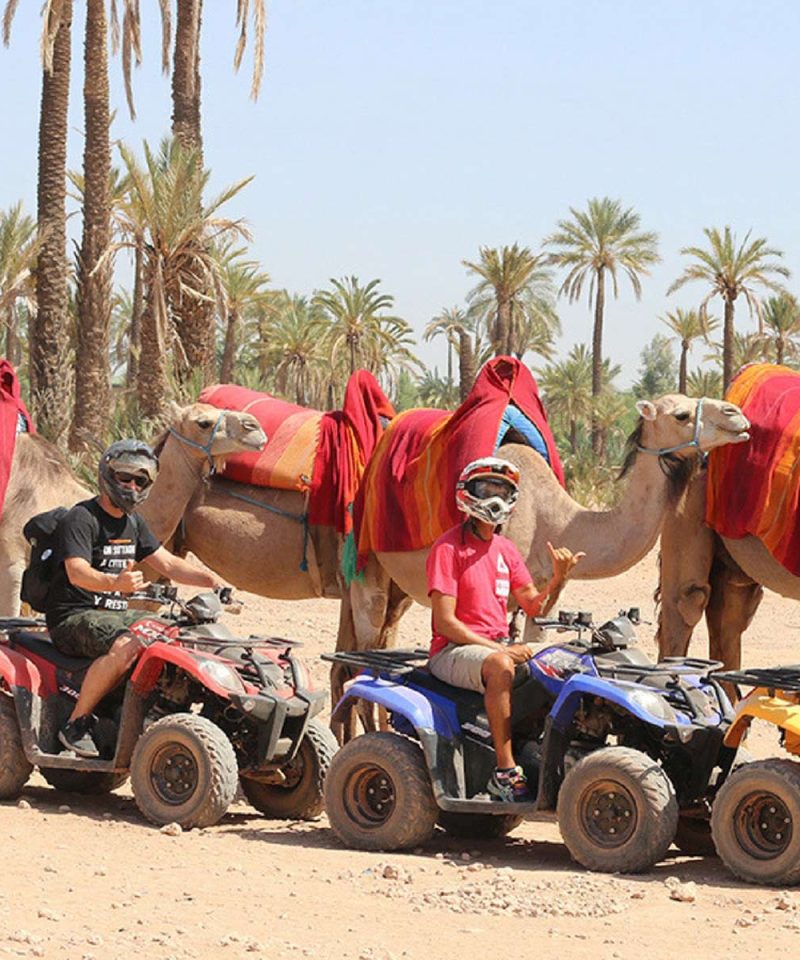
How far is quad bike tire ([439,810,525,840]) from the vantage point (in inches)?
351

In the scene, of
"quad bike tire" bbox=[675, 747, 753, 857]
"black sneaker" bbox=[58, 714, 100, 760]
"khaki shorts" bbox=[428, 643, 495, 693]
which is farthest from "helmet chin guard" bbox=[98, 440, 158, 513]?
"quad bike tire" bbox=[675, 747, 753, 857]

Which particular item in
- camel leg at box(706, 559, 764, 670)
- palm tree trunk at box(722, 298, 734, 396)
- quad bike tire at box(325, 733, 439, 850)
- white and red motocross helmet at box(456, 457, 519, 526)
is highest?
palm tree trunk at box(722, 298, 734, 396)

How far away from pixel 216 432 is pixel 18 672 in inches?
153

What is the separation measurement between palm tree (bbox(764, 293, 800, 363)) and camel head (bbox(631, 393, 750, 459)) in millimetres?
42769

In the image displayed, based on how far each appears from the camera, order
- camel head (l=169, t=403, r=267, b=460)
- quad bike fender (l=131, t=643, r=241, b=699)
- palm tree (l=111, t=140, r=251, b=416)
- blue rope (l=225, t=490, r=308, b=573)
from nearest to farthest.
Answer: quad bike fender (l=131, t=643, r=241, b=699)
camel head (l=169, t=403, r=267, b=460)
blue rope (l=225, t=490, r=308, b=573)
palm tree (l=111, t=140, r=251, b=416)

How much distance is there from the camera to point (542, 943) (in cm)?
666

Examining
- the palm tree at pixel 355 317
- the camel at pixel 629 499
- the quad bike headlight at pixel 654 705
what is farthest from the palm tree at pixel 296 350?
the quad bike headlight at pixel 654 705

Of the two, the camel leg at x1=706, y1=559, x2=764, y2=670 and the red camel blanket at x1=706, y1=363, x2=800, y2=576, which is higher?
the red camel blanket at x1=706, y1=363, x2=800, y2=576

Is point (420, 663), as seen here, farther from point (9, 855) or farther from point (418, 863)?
point (9, 855)

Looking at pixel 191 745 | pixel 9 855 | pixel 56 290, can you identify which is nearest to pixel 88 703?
pixel 191 745

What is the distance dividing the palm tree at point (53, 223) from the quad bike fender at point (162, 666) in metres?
16.0

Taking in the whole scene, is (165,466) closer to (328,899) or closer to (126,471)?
(126,471)

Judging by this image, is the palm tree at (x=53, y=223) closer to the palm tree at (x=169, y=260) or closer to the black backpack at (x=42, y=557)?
the palm tree at (x=169, y=260)

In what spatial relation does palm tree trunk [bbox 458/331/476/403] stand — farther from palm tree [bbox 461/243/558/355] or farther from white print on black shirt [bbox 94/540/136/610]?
white print on black shirt [bbox 94/540/136/610]
